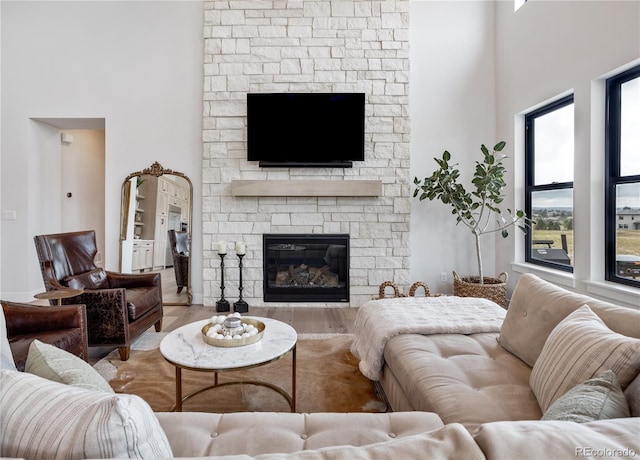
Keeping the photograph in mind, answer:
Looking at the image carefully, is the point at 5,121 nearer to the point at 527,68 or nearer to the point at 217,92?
the point at 217,92

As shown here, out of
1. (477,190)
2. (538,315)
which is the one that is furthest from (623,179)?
(538,315)

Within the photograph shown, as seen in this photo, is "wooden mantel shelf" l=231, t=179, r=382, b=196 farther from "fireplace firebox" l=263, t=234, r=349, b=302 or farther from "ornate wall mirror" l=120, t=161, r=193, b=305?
"ornate wall mirror" l=120, t=161, r=193, b=305

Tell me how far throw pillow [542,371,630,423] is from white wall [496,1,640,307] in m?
2.08

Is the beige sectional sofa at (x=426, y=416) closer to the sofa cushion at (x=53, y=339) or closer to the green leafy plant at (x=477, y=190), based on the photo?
the sofa cushion at (x=53, y=339)

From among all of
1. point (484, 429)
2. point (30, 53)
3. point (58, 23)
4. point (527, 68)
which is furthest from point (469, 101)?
point (30, 53)

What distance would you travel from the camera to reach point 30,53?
3920 millimetres

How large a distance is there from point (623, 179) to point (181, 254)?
4.21 m

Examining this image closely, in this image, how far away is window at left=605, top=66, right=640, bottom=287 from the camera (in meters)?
2.49

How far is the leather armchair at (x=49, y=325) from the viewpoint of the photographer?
6.02 ft

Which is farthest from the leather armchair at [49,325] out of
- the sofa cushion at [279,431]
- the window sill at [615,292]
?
the window sill at [615,292]

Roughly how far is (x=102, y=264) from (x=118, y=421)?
4946 mm

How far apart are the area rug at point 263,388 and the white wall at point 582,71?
2.09 m

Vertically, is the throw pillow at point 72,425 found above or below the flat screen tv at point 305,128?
below

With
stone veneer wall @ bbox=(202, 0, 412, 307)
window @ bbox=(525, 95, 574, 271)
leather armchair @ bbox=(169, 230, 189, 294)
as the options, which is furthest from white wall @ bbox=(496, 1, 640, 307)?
leather armchair @ bbox=(169, 230, 189, 294)
